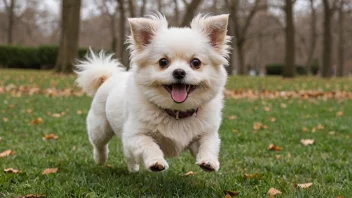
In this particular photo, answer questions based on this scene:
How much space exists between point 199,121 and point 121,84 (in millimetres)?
1050

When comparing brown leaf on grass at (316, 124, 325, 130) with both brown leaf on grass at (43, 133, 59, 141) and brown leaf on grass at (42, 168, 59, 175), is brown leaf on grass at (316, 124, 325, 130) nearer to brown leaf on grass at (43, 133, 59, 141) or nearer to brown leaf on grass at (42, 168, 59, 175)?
brown leaf on grass at (43, 133, 59, 141)

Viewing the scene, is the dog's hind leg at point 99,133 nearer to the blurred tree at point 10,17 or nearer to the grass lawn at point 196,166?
the grass lawn at point 196,166

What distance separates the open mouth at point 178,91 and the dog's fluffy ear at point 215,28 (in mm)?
483

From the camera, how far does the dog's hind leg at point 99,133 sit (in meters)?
4.77

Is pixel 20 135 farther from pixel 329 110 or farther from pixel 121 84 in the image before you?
pixel 329 110

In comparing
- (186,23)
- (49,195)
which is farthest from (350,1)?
(49,195)

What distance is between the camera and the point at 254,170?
194 inches

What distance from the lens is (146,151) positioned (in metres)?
3.54

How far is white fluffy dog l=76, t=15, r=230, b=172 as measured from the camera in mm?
3580

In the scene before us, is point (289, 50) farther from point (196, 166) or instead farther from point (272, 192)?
point (272, 192)

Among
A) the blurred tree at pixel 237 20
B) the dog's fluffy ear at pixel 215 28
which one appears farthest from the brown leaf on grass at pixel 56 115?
the blurred tree at pixel 237 20

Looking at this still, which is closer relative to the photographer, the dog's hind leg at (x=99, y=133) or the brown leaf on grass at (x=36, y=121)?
the dog's hind leg at (x=99, y=133)

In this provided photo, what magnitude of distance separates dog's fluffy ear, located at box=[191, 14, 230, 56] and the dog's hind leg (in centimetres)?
151

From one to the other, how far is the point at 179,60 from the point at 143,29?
1.51 ft
